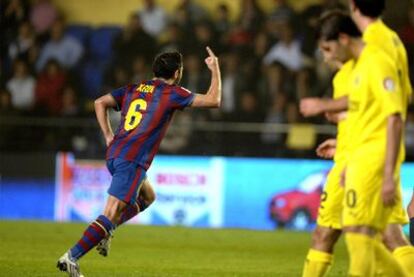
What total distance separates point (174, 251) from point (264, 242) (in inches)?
78.1

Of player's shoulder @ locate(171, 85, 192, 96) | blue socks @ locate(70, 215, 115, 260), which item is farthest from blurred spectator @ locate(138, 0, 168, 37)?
blue socks @ locate(70, 215, 115, 260)

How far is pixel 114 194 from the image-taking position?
879 cm

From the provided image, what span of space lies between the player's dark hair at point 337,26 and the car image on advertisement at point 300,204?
10000 millimetres

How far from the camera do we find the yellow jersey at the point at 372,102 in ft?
20.2

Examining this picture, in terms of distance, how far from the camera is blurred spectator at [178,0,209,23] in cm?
1948

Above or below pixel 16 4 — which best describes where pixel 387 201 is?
below

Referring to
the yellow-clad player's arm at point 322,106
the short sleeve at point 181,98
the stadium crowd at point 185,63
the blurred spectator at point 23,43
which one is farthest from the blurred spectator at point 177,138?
the yellow-clad player's arm at point 322,106

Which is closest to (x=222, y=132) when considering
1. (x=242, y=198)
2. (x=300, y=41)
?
(x=242, y=198)

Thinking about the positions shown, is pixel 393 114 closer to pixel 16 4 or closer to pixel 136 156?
pixel 136 156

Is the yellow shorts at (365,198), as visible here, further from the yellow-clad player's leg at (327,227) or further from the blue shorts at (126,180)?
the blue shorts at (126,180)

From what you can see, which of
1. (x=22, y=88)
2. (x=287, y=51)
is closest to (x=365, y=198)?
(x=287, y=51)

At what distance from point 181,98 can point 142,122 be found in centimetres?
40

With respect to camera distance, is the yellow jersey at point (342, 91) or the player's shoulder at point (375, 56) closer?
the player's shoulder at point (375, 56)

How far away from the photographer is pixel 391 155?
6.05 metres
